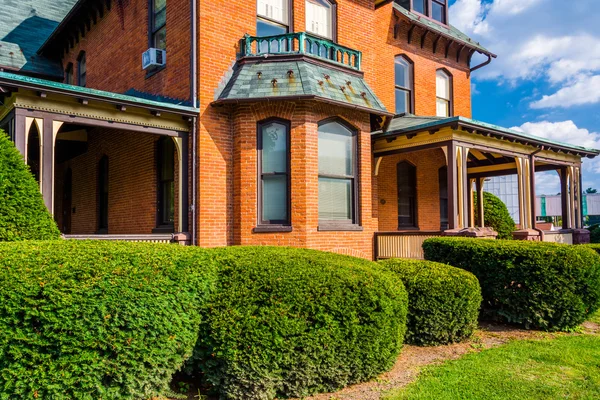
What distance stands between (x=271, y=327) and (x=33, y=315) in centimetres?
214

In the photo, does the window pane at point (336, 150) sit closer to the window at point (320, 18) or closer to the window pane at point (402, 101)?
the window at point (320, 18)

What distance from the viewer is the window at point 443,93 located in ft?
52.9

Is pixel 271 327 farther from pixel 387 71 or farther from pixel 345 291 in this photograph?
pixel 387 71

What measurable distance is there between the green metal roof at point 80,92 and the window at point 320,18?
149 inches

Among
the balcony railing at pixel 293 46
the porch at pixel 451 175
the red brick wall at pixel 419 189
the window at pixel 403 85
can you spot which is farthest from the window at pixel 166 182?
the window at pixel 403 85

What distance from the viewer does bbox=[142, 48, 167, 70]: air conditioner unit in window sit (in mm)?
10695

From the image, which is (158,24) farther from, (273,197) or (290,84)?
(273,197)

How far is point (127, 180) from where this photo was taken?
1228 cm

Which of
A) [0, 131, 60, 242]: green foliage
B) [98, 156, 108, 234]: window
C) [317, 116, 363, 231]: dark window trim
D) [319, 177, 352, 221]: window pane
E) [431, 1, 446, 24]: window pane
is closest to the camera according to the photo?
[0, 131, 60, 242]: green foliage

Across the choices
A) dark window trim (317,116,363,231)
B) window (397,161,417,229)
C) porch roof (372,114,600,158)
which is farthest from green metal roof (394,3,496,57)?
dark window trim (317,116,363,231)

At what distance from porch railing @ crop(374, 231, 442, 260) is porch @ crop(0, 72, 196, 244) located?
4718 mm

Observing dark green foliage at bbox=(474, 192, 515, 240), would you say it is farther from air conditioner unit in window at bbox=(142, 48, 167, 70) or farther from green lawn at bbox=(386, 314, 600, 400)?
air conditioner unit in window at bbox=(142, 48, 167, 70)

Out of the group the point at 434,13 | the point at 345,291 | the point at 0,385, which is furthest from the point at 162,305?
the point at 434,13

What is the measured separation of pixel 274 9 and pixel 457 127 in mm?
4966
